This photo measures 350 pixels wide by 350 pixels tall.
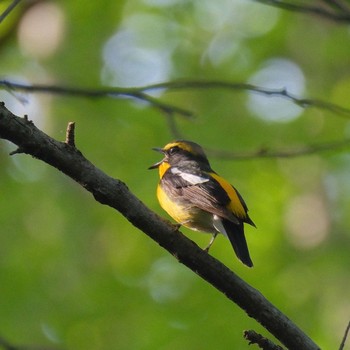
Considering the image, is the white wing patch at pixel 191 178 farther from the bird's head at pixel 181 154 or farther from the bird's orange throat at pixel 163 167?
the bird's head at pixel 181 154

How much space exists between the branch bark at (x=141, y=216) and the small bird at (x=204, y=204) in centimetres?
104

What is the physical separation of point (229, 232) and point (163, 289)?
6033 mm

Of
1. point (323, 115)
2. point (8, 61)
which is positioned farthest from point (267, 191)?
point (8, 61)

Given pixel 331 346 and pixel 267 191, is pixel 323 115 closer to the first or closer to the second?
pixel 267 191

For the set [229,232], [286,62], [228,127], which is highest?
[286,62]

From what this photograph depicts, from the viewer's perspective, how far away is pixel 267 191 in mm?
12703

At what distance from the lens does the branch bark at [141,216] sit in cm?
339

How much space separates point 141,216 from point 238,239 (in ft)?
5.36

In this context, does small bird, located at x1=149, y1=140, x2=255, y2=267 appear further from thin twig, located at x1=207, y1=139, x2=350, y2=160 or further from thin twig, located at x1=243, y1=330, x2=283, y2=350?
thin twig, located at x1=243, y1=330, x2=283, y2=350

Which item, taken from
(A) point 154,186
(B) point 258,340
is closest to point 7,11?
(B) point 258,340

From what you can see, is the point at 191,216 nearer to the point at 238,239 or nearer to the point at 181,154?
the point at 238,239

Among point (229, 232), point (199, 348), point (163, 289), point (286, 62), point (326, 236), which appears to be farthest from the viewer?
point (286, 62)

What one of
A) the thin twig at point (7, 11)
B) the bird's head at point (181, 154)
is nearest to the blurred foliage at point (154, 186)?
the bird's head at point (181, 154)

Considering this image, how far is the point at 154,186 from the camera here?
11492 millimetres
